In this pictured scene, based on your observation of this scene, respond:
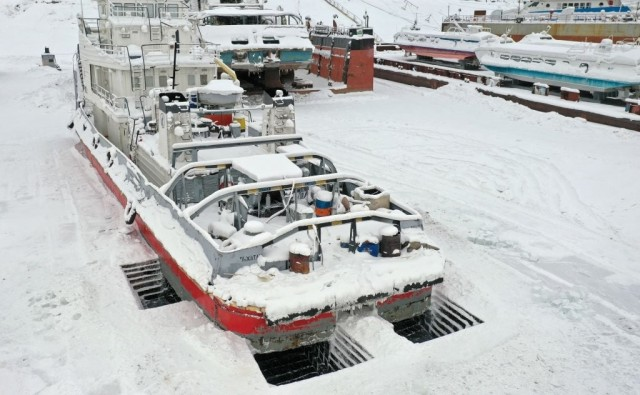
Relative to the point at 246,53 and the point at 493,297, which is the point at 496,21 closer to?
the point at 246,53

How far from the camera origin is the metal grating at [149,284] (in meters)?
7.62

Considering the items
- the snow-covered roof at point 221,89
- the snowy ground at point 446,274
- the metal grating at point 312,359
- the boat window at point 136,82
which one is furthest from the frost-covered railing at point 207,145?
the boat window at point 136,82

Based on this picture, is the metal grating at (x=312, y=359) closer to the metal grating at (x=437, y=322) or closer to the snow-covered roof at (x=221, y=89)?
the metal grating at (x=437, y=322)

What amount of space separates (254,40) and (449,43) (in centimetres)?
1230

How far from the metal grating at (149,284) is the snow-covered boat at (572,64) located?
17.0m

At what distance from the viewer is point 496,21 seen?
38.8 meters

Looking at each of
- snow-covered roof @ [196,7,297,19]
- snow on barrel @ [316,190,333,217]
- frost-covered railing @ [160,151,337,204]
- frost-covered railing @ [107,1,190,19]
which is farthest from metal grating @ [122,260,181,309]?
snow-covered roof @ [196,7,297,19]

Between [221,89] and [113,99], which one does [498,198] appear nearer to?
[221,89]

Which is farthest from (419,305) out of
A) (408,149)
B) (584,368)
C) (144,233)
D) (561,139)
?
(561,139)

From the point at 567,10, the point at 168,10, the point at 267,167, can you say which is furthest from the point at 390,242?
the point at 567,10

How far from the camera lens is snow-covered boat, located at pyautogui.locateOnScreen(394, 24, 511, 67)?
27.5 metres

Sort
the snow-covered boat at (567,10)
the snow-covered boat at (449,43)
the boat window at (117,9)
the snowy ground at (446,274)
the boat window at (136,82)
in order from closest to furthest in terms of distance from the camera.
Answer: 1. the snowy ground at (446,274)
2. the boat window at (136,82)
3. the boat window at (117,9)
4. the snow-covered boat at (449,43)
5. the snow-covered boat at (567,10)

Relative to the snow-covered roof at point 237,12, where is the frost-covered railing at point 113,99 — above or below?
below

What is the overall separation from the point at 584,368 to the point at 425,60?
29431 millimetres
